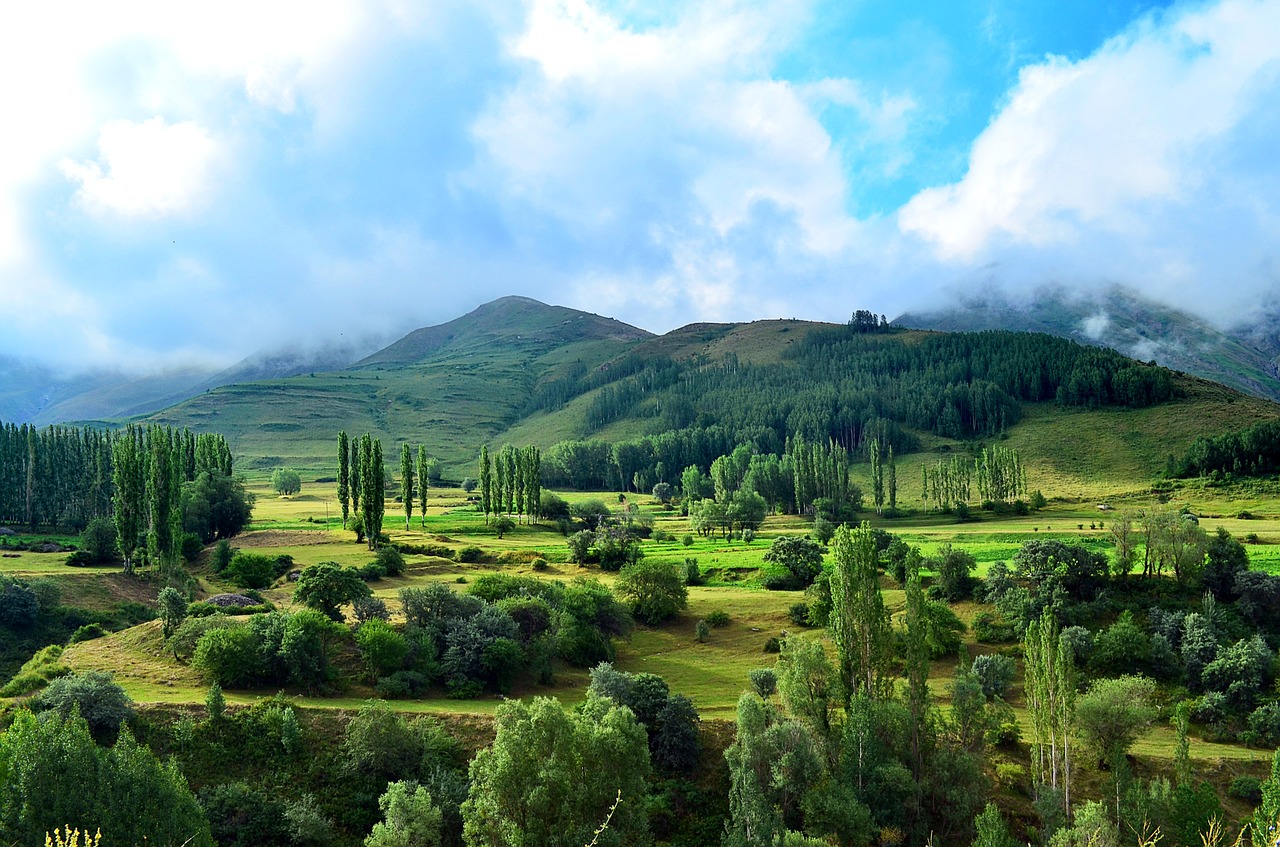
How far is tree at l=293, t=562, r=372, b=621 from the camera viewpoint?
184 feet

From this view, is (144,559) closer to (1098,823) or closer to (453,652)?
(453,652)

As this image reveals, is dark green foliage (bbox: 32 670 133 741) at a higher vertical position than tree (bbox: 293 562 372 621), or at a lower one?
lower

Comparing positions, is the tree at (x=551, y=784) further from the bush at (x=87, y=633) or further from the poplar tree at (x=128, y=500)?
the poplar tree at (x=128, y=500)

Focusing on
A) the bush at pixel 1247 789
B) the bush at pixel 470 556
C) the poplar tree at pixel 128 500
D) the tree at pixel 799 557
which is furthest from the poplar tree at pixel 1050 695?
the poplar tree at pixel 128 500

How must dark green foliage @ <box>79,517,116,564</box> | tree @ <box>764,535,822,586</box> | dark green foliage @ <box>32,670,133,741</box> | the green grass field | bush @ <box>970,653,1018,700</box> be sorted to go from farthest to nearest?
dark green foliage @ <box>79,517,116,564</box>, tree @ <box>764,535,822,586</box>, bush @ <box>970,653,1018,700</box>, the green grass field, dark green foliage @ <box>32,670,133,741</box>

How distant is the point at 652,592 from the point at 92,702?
43.5 meters

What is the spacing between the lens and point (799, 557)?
8331 centimetres

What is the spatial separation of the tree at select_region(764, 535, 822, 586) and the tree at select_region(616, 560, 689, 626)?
50.5 ft

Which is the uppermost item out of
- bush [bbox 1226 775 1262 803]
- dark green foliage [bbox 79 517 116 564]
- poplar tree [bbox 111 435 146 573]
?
poplar tree [bbox 111 435 146 573]

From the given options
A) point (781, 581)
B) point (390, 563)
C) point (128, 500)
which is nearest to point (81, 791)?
Answer: point (390, 563)

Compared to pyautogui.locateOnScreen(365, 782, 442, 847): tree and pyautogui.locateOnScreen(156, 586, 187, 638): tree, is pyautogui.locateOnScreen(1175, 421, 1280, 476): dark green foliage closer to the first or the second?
pyautogui.locateOnScreen(365, 782, 442, 847): tree

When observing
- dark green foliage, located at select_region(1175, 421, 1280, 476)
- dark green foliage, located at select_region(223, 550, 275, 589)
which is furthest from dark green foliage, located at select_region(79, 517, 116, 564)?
dark green foliage, located at select_region(1175, 421, 1280, 476)

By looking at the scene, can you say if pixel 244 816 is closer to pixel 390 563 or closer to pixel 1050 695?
pixel 1050 695

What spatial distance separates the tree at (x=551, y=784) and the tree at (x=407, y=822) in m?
1.57
